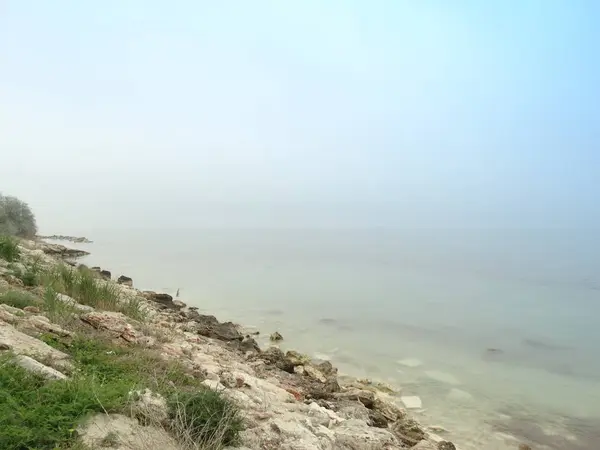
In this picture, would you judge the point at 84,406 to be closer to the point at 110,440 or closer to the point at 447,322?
the point at 110,440

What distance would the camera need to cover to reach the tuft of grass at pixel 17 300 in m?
7.27

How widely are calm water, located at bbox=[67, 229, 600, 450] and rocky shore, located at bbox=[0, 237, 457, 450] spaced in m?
1.90

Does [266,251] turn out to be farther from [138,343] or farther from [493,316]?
[138,343]

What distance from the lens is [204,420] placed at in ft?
13.5

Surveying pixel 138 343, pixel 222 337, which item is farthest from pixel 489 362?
pixel 138 343

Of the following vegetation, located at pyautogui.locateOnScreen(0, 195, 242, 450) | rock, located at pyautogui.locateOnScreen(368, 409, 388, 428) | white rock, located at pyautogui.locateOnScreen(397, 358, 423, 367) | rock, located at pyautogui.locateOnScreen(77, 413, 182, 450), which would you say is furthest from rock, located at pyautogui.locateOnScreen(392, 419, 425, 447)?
white rock, located at pyautogui.locateOnScreen(397, 358, 423, 367)

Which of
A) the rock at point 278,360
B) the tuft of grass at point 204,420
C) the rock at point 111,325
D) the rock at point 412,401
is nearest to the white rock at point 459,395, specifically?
the rock at point 412,401

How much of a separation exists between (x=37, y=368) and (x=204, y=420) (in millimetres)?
1655

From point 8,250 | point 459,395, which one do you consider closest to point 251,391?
point 459,395

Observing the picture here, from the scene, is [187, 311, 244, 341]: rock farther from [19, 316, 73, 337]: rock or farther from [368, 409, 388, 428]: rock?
[19, 316, 73, 337]: rock

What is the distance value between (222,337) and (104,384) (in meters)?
8.74

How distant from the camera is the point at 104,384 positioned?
461cm

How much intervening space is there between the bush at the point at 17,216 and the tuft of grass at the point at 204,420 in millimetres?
26803

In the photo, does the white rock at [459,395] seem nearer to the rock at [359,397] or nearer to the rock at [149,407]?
the rock at [359,397]
